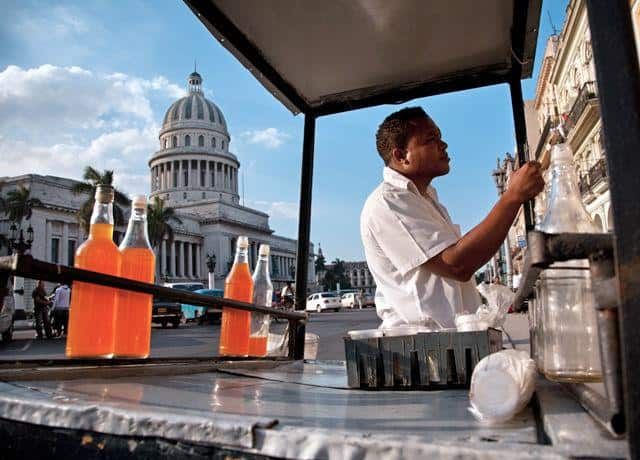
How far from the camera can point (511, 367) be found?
2.92 feet

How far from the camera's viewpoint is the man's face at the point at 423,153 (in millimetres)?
2035

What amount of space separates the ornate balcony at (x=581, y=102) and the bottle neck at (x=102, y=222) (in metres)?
21.5

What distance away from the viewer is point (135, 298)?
1722mm

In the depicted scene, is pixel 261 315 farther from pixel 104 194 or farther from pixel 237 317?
pixel 104 194

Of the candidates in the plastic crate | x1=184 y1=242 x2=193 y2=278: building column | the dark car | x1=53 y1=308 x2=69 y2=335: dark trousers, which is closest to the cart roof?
the plastic crate

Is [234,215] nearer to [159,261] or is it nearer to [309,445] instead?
[159,261]

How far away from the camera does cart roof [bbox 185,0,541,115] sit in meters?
1.99

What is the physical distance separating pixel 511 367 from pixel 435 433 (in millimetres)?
216

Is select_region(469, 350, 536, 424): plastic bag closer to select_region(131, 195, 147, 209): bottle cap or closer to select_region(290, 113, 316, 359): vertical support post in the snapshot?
select_region(131, 195, 147, 209): bottle cap

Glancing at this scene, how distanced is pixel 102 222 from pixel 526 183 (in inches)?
53.8

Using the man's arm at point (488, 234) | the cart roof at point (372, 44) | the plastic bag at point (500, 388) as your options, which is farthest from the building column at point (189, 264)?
the plastic bag at point (500, 388)

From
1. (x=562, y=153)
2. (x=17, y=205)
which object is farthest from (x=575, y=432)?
(x=17, y=205)

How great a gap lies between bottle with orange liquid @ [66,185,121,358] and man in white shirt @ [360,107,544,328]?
0.90 meters

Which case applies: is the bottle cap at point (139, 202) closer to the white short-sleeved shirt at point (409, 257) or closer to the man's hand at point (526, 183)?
the white short-sleeved shirt at point (409, 257)
